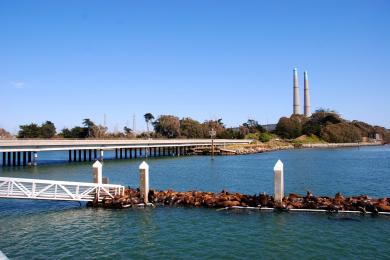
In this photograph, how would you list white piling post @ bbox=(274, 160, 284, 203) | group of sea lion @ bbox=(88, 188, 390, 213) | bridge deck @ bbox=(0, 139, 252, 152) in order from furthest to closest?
bridge deck @ bbox=(0, 139, 252, 152)
white piling post @ bbox=(274, 160, 284, 203)
group of sea lion @ bbox=(88, 188, 390, 213)

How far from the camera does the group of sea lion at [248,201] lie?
Result: 27922 millimetres

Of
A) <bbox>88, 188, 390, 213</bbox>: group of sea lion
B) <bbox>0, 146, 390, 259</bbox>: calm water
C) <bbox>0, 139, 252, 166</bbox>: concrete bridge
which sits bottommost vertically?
<bbox>0, 146, 390, 259</bbox>: calm water

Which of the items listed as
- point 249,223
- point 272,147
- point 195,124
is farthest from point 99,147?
point 195,124

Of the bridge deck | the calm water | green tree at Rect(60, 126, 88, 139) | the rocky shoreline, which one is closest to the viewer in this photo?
the calm water

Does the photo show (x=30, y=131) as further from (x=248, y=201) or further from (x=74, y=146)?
(x=248, y=201)

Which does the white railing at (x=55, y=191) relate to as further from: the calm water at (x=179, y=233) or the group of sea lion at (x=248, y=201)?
the calm water at (x=179, y=233)

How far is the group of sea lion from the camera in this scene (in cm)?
2792

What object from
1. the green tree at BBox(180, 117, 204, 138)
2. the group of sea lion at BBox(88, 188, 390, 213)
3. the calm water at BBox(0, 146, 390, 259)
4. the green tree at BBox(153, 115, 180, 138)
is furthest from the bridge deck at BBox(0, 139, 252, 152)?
the green tree at BBox(153, 115, 180, 138)

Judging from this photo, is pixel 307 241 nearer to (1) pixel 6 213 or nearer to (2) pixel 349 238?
(2) pixel 349 238

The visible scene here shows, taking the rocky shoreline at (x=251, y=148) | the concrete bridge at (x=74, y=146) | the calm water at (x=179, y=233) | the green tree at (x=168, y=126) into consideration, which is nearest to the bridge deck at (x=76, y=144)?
the concrete bridge at (x=74, y=146)

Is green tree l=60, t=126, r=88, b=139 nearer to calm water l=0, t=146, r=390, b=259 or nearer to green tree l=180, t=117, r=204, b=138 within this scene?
green tree l=180, t=117, r=204, b=138

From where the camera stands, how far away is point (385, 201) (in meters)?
28.5

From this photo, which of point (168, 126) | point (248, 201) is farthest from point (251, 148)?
point (248, 201)

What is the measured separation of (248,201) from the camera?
29.6 m
